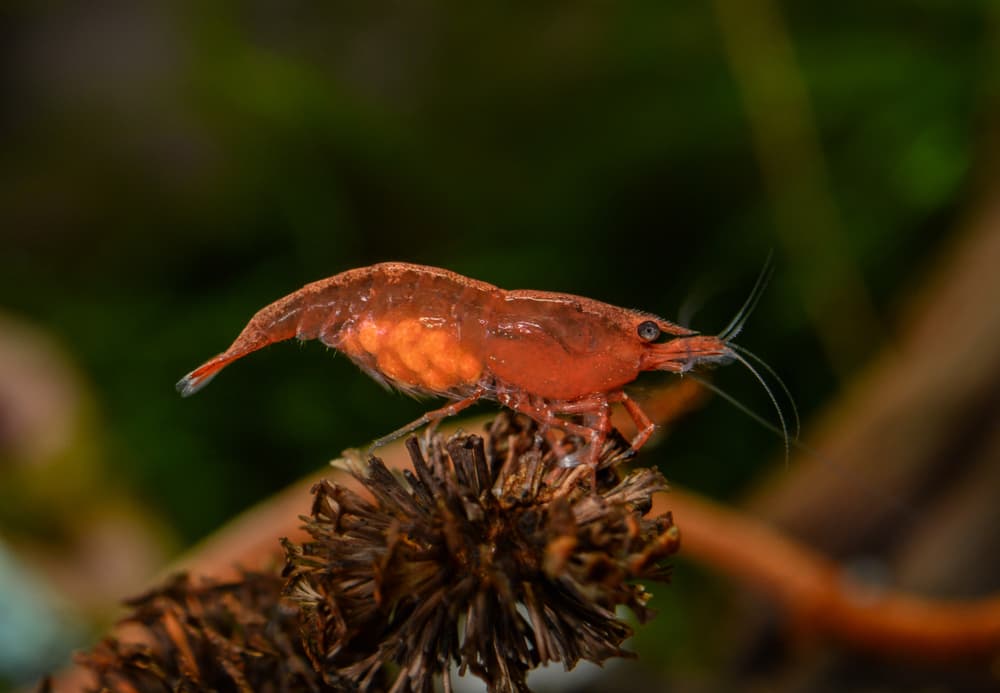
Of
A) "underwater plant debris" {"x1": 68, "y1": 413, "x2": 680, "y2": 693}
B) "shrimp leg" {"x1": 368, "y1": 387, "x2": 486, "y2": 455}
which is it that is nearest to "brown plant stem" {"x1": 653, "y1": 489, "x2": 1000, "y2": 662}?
"shrimp leg" {"x1": 368, "y1": 387, "x2": 486, "y2": 455}

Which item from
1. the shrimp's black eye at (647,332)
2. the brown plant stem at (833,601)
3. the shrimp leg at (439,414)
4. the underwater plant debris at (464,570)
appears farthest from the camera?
the brown plant stem at (833,601)

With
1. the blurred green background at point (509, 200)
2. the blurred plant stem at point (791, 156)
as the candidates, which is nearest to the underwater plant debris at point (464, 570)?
the blurred green background at point (509, 200)

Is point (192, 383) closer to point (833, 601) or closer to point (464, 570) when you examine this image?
point (464, 570)

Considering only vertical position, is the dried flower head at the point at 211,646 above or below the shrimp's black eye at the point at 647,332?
below

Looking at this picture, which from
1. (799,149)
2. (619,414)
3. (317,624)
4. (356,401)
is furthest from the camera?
(799,149)

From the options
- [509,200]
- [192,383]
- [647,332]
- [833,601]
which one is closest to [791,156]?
[509,200]

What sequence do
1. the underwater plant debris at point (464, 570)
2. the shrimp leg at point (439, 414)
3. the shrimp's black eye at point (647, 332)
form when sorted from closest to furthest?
the underwater plant debris at point (464, 570), the shrimp leg at point (439, 414), the shrimp's black eye at point (647, 332)

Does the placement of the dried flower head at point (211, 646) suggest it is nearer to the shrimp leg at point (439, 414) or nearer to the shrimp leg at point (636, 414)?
the shrimp leg at point (439, 414)

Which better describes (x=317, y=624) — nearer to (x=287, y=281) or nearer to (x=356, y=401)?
(x=356, y=401)

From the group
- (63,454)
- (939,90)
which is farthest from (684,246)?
(63,454)
